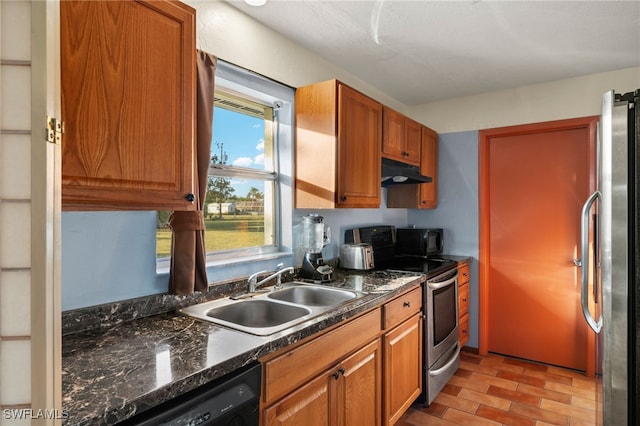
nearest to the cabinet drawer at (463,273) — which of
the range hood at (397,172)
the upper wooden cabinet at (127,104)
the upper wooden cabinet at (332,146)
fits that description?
the range hood at (397,172)

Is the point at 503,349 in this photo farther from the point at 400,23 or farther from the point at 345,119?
the point at 400,23

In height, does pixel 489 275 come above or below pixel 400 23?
below

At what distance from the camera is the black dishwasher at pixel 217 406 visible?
0.88m

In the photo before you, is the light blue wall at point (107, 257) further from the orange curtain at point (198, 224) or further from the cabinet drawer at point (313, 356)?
the cabinet drawer at point (313, 356)

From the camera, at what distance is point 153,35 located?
1148 millimetres

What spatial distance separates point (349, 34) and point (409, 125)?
1024 mm

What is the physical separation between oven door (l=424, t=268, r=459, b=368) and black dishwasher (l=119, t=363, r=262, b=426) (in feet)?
5.32

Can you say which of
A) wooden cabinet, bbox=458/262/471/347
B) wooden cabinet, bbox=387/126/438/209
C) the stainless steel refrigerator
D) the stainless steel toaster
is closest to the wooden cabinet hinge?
the stainless steel refrigerator

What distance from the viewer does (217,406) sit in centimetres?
100

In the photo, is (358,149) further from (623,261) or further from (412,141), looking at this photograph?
(623,261)

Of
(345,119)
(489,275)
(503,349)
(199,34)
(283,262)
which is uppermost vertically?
(199,34)

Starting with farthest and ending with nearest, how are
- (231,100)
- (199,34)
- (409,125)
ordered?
1. (409,125)
2. (231,100)
3. (199,34)

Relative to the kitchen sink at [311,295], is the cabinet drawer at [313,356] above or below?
below

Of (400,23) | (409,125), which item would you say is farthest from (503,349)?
(400,23)
